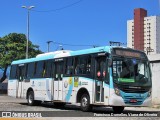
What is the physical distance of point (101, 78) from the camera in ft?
59.8

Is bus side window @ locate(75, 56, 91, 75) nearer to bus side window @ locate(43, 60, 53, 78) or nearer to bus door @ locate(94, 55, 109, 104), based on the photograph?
bus door @ locate(94, 55, 109, 104)

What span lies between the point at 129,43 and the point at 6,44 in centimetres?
1876

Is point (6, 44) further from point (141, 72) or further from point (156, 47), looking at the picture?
point (141, 72)

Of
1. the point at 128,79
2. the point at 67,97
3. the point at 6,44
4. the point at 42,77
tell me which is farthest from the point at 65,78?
the point at 6,44

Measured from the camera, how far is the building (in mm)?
51500

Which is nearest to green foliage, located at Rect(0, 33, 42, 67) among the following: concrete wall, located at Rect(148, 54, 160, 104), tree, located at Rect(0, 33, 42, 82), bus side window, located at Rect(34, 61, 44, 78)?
tree, located at Rect(0, 33, 42, 82)

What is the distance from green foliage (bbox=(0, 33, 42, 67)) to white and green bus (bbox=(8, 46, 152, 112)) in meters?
31.4

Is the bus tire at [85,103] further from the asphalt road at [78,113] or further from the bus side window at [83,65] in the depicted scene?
the bus side window at [83,65]

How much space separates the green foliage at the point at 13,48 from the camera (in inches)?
2123

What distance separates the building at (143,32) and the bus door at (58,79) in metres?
29.6

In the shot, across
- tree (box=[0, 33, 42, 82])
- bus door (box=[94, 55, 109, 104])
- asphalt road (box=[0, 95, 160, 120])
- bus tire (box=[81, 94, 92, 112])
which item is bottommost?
asphalt road (box=[0, 95, 160, 120])

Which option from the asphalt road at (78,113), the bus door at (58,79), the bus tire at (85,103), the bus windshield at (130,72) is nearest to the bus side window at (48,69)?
the bus door at (58,79)

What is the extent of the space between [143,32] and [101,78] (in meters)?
38.1

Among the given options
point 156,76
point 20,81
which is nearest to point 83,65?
point 20,81
